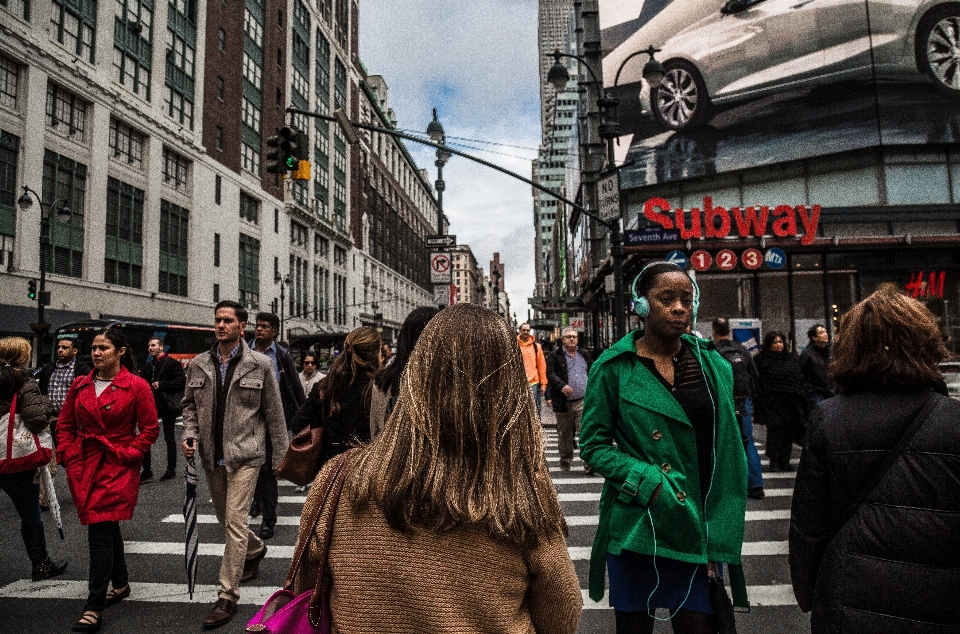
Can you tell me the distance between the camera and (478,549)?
4.90ft

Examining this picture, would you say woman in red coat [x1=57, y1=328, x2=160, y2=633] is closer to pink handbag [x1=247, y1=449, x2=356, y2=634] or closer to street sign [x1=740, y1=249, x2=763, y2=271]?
pink handbag [x1=247, y1=449, x2=356, y2=634]

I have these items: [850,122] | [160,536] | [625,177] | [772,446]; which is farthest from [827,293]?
[160,536]

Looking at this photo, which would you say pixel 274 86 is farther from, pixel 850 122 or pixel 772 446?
pixel 772 446

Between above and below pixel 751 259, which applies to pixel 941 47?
above

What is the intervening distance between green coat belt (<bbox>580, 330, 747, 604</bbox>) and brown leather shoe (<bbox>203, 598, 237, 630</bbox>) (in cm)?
289

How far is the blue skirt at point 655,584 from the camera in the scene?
2699 mm

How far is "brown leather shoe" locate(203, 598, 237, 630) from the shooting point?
167 inches

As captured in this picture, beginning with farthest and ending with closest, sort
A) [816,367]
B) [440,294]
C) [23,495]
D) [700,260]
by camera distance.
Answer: [700,260] → [440,294] → [816,367] → [23,495]

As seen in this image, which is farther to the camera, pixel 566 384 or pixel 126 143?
pixel 126 143

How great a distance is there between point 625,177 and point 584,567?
28771 mm

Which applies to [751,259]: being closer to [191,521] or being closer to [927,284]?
[927,284]

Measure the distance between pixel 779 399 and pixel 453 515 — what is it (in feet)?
28.7

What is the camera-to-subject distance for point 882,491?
78.6 inches

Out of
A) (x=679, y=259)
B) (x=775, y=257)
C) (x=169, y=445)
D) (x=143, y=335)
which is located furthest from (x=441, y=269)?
(x=143, y=335)
